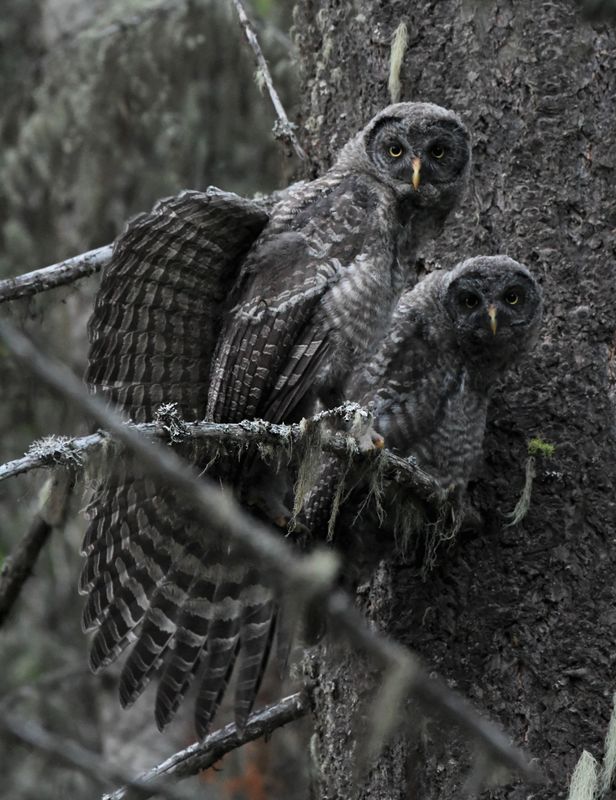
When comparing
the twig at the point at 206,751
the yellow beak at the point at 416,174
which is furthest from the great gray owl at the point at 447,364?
the twig at the point at 206,751

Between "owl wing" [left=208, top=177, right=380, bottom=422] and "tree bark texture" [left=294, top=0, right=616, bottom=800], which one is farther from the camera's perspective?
"owl wing" [left=208, top=177, right=380, bottom=422]

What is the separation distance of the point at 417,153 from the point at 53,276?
4.59ft

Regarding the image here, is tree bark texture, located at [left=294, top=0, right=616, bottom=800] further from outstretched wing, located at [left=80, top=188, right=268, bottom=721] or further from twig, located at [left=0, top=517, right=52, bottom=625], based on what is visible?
twig, located at [left=0, top=517, right=52, bottom=625]

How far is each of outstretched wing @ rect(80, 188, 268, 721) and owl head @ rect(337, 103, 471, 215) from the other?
A: 51 cm

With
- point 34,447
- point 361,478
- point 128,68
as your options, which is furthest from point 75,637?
point 34,447

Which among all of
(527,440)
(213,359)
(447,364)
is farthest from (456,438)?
(213,359)

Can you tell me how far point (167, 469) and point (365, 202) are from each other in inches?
130

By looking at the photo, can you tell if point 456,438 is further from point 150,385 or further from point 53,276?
point 53,276

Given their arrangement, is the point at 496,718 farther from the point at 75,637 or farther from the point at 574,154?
the point at 75,637

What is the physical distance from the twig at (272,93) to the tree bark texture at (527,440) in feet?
1.43

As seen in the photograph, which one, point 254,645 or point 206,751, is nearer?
point 206,751

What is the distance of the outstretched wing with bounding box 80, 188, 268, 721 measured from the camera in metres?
4.53

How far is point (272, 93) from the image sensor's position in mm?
5328

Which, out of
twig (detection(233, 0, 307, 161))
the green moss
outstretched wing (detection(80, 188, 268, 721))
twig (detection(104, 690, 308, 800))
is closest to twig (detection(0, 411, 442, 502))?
the green moss
